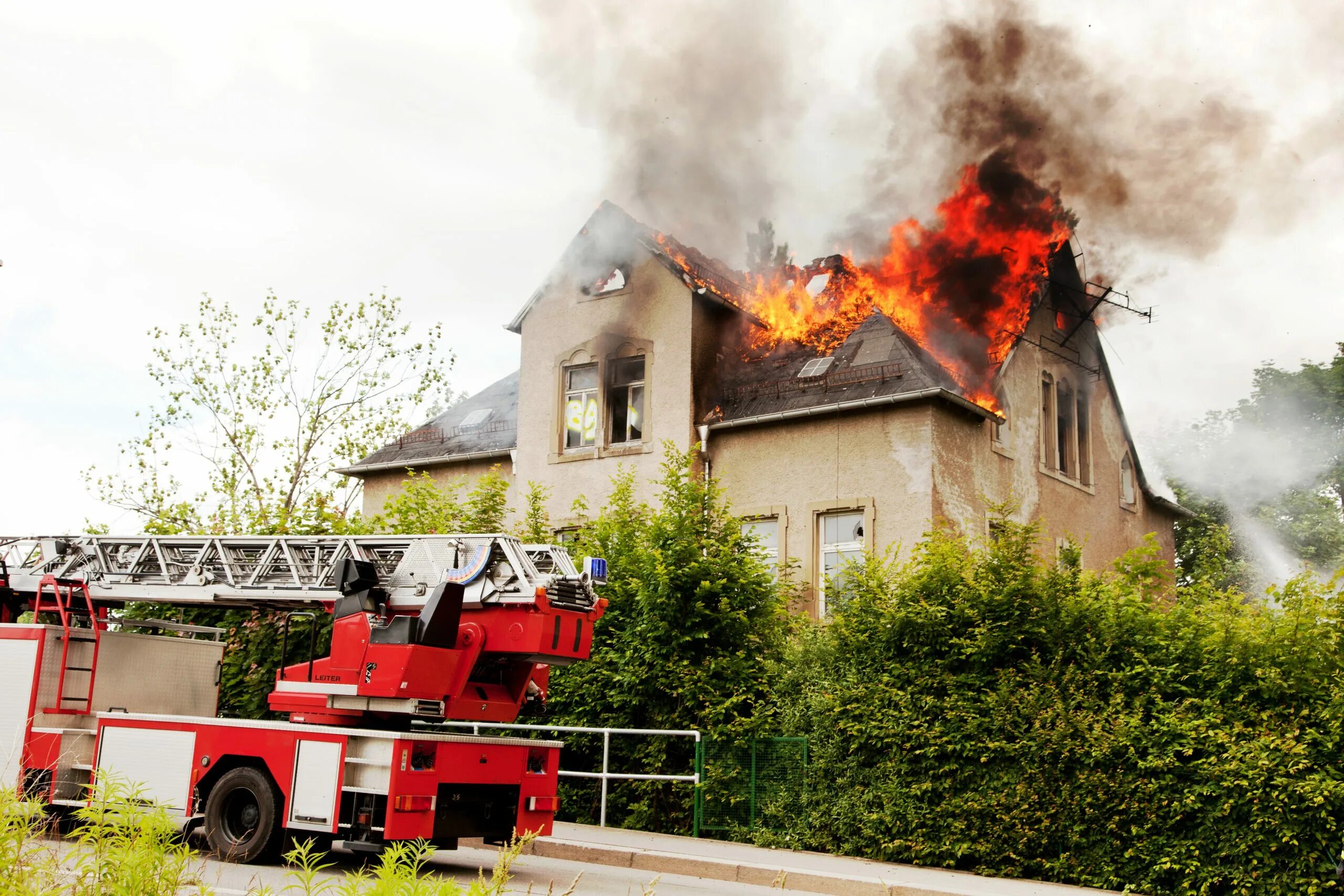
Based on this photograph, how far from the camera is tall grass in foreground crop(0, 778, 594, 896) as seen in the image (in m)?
4.29

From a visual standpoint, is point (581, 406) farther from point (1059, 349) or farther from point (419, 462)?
point (1059, 349)

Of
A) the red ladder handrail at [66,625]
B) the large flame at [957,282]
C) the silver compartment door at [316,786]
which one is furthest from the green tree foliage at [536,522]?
the silver compartment door at [316,786]

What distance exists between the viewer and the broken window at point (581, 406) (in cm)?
2514

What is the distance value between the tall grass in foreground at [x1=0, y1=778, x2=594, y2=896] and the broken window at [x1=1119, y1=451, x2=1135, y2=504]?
25172 millimetres

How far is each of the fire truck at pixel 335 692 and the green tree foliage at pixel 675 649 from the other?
3.83 metres

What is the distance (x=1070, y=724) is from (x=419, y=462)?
18.4 meters

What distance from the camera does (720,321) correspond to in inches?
983

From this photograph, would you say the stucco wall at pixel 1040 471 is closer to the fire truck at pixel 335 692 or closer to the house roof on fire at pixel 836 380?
the house roof on fire at pixel 836 380

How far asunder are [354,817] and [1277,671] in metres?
8.80

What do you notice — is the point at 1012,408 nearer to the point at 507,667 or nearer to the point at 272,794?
the point at 507,667

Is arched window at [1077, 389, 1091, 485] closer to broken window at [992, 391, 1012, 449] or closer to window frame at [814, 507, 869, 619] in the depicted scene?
broken window at [992, 391, 1012, 449]

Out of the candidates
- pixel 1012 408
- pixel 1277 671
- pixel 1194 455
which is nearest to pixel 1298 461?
pixel 1194 455

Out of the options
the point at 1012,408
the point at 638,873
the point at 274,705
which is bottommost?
the point at 638,873

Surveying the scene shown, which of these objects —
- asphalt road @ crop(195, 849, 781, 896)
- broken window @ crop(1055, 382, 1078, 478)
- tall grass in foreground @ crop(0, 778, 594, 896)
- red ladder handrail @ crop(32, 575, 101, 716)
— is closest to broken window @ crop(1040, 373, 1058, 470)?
broken window @ crop(1055, 382, 1078, 478)
